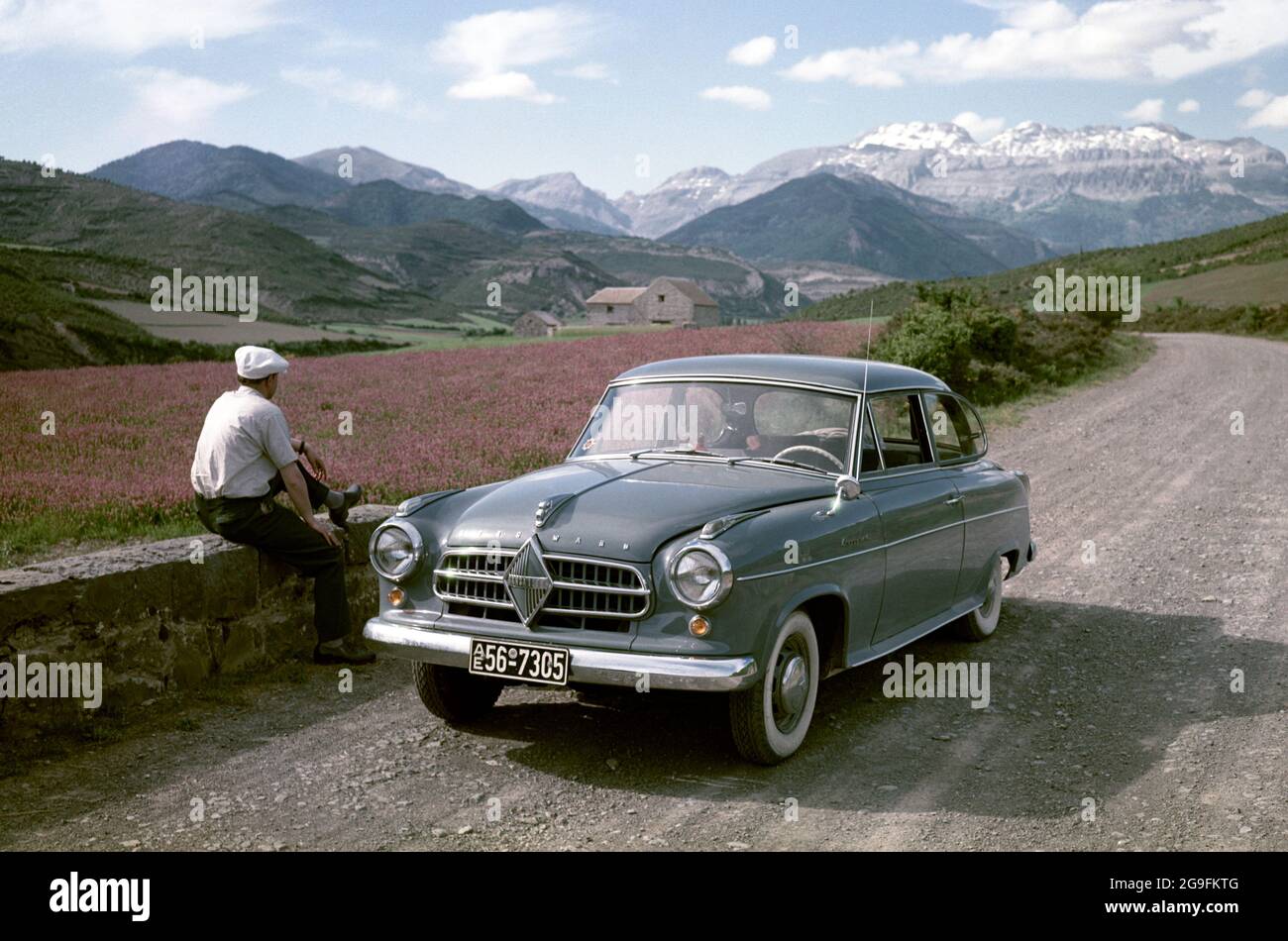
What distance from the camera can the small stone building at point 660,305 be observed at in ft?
445

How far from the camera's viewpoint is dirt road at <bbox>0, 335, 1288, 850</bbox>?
15.3ft

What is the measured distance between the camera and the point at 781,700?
17.8 ft

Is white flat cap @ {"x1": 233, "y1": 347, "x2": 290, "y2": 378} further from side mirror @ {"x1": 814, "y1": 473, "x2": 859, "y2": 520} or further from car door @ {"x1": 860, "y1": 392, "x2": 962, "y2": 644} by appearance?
car door @ {"x1": 860, "y1": 392, "x2": 962, "y2": 644}

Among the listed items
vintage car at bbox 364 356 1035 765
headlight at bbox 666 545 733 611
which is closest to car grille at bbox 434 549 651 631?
vintage car at bbox 364 356 1035 765

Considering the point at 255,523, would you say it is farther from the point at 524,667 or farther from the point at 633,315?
the point at 633,315

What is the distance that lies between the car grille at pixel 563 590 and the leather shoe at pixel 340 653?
1.75 metres

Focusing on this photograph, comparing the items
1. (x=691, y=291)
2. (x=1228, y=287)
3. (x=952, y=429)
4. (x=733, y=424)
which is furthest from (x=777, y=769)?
(x=691, y=291)

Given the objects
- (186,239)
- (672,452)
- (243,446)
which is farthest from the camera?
(186,239)

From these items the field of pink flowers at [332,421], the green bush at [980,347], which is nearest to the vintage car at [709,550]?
the field of pink flowers at [332,421]

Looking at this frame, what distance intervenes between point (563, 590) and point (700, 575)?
685mm

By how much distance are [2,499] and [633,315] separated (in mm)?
138801

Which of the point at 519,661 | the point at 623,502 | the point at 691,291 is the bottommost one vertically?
the point at 519,661

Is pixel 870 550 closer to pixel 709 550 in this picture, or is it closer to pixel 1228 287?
pixel 709 550

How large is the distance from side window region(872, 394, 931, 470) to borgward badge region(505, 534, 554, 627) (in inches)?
91.7
